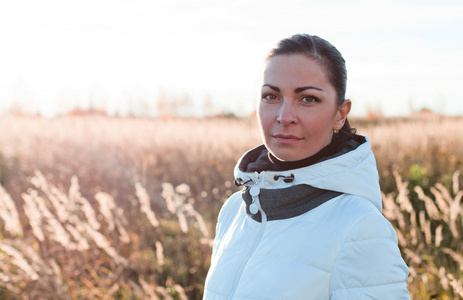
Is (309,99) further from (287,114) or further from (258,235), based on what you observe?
(258,235)

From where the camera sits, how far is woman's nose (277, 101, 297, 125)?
4.90 ft

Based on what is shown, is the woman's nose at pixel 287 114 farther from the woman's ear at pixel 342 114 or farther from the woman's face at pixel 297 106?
the woman's ear at pixel 342 114

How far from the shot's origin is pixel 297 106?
1.50 metres

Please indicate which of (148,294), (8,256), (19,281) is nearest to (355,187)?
(148,294)

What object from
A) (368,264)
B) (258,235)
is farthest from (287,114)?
(368,264)

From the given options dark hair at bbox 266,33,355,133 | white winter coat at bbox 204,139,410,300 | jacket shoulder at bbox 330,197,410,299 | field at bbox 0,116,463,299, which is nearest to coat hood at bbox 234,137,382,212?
white winter coat at bbox 204,139,410,300

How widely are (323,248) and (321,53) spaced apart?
2.03ft

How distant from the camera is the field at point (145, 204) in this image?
389 cm

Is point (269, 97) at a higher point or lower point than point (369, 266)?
higher

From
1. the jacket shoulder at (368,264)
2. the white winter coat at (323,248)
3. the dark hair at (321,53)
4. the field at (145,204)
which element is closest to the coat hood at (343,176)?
the white winter coat at (323,248)

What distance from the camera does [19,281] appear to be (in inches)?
173

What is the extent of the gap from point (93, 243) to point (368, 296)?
416cm

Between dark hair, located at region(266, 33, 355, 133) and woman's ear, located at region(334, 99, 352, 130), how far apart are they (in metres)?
0.02

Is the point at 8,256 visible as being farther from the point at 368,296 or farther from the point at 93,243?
the point at 368,296
